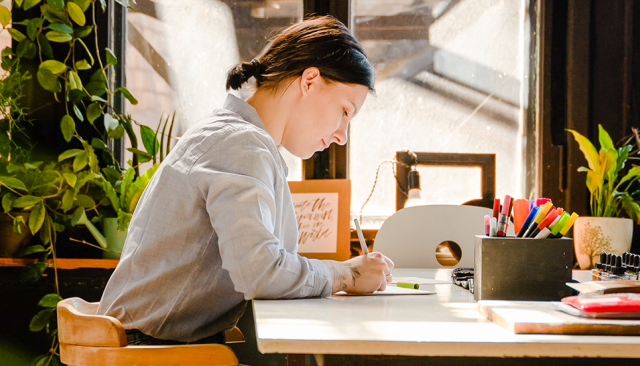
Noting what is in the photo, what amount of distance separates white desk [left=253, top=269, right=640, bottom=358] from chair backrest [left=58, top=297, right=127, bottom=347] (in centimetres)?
26

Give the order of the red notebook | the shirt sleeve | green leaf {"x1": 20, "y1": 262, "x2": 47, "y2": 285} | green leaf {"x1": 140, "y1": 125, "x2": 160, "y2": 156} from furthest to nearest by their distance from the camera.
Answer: green leaf {"x1": 140, "y1": 125, "x2": 160, "y2": 156}
green leaf {"x1": 20, "y1": 262, "x2": 47, "y2": 285}
the shirt sleeve
the red notebook

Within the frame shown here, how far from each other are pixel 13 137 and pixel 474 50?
188cm

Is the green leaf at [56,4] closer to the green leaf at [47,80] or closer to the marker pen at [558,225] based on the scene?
the green leaf at [47,80]

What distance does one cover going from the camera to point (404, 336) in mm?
627

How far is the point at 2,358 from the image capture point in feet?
6.92

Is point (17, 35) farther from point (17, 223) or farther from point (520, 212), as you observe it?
point (520, 212)

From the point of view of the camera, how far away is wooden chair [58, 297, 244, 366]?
3.01 feet

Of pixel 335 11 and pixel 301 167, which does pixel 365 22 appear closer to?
pixel 335 11

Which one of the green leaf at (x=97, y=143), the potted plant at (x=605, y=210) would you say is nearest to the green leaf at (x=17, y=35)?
the green leaf at (x=97, y=143)

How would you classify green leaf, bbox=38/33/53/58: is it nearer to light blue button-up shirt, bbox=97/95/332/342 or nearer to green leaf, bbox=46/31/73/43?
green leaf, bbox=46/31/73/43

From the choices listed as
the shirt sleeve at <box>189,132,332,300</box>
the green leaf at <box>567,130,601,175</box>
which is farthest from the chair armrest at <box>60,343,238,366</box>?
the green leaf at <box>567,130,601,175</box>

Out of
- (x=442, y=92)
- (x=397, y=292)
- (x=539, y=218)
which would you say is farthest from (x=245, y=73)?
(x=442, y=92)

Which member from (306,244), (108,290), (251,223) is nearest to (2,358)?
(306,244)

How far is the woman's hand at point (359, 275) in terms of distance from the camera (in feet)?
3.31
